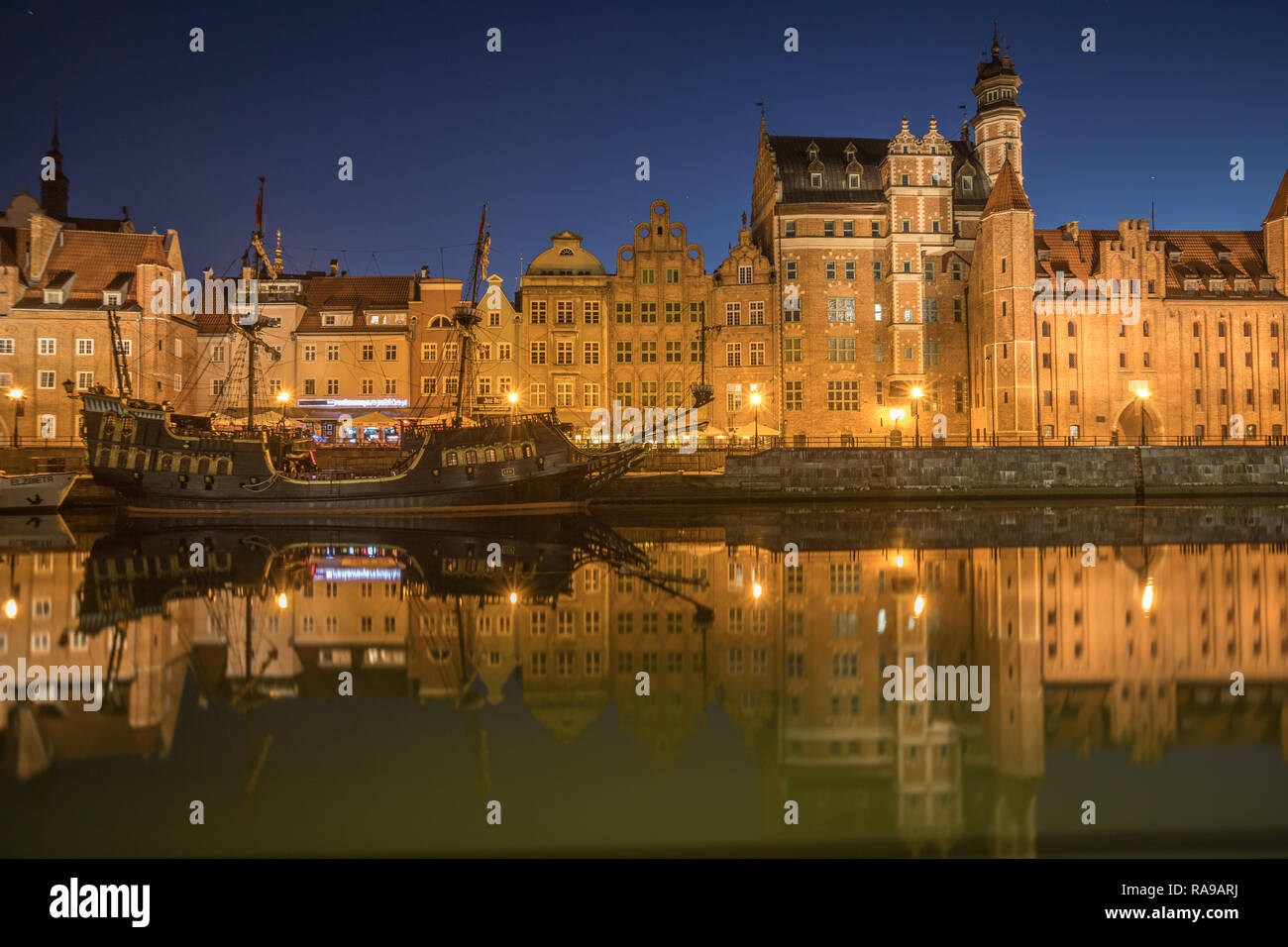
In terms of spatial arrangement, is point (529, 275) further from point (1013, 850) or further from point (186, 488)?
point (1013, 850)

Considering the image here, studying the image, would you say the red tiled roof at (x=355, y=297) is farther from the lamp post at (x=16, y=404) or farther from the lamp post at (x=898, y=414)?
the lamp post at (x=898, y=414)

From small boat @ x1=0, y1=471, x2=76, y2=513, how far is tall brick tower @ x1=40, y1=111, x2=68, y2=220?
42.1 metres

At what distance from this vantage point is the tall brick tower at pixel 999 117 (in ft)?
215

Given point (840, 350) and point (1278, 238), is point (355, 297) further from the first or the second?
point (1278, 238)

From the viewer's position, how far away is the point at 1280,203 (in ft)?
202

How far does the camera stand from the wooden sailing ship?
1628 inches

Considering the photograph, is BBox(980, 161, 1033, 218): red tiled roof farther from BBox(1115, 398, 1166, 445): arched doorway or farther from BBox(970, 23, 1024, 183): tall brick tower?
BBox(1115, 398, 1166, 445): arched doorway

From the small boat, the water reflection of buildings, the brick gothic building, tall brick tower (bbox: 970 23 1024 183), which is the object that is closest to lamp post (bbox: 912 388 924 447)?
the brick gothic building

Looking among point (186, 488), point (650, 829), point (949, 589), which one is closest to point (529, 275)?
point (186, 488)

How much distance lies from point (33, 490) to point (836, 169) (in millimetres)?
56342

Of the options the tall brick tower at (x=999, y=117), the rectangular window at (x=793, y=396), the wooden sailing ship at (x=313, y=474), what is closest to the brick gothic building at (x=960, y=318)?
the rectangular window at (x=793, y=396)

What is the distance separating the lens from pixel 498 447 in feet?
142

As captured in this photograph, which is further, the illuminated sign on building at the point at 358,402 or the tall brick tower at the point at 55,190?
the tall brick tower at the point at 55,190

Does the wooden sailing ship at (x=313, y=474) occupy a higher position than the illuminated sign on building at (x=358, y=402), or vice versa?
the illuminated sign on building at (x=358, y=402)
